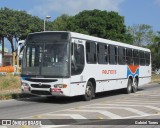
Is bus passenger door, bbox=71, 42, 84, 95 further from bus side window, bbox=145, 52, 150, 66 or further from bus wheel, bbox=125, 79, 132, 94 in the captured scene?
bus side window, bbox=145, 52, 150, 66

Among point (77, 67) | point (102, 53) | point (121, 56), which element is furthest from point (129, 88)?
point (77, 67)

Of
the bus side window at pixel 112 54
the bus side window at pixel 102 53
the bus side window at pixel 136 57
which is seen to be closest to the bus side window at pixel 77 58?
the bus side window at pixel 102 53

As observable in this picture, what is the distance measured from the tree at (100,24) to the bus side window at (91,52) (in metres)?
40.9

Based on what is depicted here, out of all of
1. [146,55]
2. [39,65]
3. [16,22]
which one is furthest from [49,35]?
[16,22]

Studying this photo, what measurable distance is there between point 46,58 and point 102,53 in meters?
4.12

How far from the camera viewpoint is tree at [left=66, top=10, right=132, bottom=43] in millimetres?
61531

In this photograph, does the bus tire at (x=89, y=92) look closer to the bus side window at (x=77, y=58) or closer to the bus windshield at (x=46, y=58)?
the bus side window at (x=77, y=58)

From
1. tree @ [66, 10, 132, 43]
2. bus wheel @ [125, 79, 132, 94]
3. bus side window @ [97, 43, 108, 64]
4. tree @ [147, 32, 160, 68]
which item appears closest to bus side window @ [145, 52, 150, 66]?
bus wheel @ [125, 79, 132, 94]

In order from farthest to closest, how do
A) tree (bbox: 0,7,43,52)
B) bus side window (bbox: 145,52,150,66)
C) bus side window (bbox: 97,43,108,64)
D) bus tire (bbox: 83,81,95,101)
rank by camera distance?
tree (bbox: 0,7,43,52), bus side window (bbox: 145,52,150,66), bus side window (bbox: 97,43,108,64), bus tire (bbox: 83,81,95,101)

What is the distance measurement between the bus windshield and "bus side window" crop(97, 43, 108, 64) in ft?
10.6

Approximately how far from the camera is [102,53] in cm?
2008

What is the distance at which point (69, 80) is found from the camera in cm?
1652

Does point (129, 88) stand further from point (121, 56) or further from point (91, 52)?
point (91, 52)

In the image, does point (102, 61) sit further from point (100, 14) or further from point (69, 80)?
point (100, 14)
